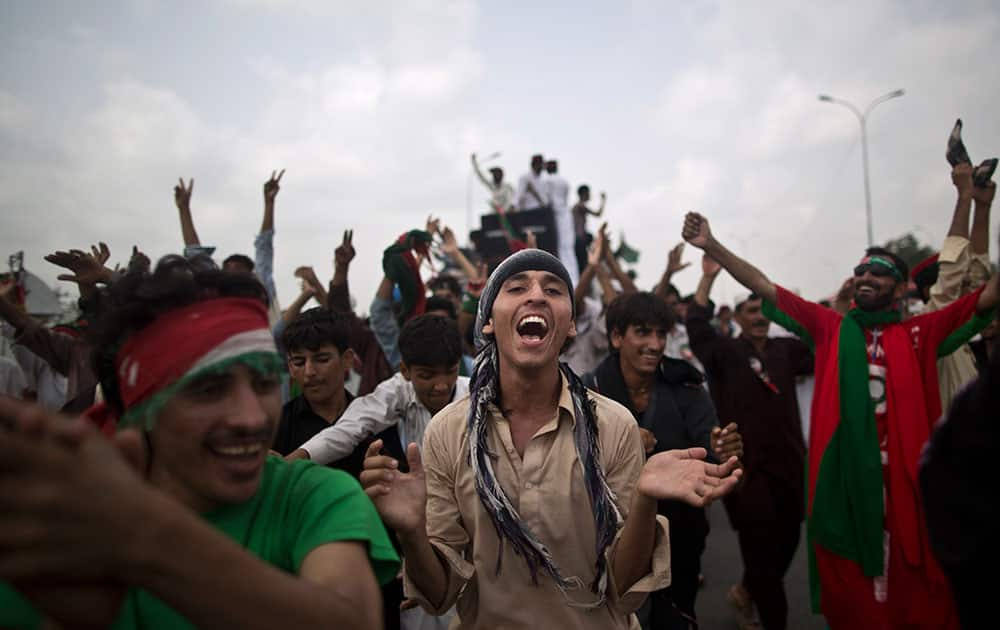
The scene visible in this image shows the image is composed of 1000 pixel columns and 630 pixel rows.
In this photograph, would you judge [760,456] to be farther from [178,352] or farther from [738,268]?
[178,352]

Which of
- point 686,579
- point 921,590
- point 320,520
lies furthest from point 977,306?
point 320,520

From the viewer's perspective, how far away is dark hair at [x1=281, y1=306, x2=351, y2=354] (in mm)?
3295

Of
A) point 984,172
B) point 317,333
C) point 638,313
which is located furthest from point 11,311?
point 984,172

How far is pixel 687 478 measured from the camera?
→ 191cm

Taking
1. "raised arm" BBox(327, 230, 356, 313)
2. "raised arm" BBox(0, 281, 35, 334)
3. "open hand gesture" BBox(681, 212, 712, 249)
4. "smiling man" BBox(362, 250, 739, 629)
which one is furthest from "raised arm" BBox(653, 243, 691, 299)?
"raised arm" BBox(0, 281, 35, 334)

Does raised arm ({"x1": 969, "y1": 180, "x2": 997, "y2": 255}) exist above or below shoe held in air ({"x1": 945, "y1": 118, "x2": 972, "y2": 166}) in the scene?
below

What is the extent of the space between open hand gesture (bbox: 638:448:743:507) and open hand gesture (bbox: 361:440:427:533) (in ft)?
2.19

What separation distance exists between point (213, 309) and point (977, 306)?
3678mm

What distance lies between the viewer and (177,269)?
1.32 metres

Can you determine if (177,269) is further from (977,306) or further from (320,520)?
(977,306)

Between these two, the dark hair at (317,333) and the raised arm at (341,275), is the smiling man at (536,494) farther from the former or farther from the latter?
the raised arm at (341,275)

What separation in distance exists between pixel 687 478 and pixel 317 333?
2.08 m

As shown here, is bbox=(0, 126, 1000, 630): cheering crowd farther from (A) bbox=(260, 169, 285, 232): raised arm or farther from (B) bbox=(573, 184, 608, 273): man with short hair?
(B) bbox=(573, 184, 608, 273): man with short hair

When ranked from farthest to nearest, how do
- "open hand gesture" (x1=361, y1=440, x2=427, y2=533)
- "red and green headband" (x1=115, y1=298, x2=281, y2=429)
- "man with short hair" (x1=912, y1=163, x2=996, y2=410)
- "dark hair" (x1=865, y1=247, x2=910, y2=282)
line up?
"dark hair" (x1=865, y1=247, x2=910, y2=282) → "man with short hair" (x1=912, y1=163, x2=996, y2=410) → "open hand gesture" (x1=361, y1=440, x2=427, y2=533) → "red and green headband" (x1=115, y1=298, x2=281, y2=429)
